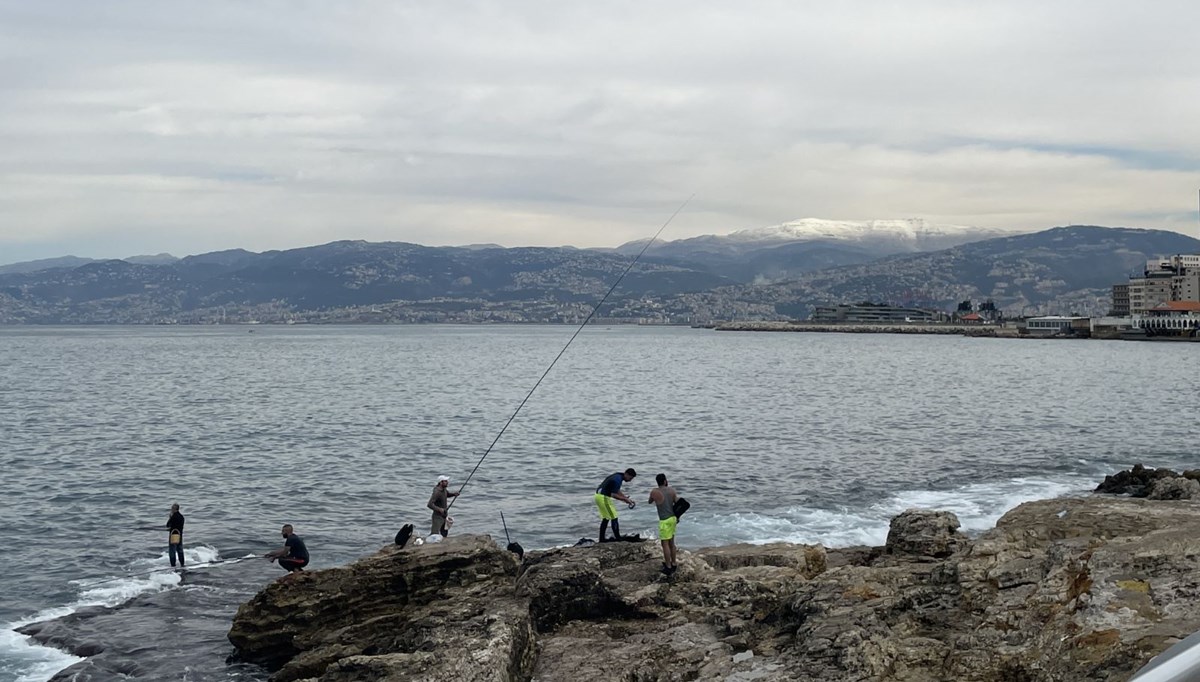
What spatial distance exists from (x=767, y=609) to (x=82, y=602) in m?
13.5

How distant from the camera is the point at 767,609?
11672mm

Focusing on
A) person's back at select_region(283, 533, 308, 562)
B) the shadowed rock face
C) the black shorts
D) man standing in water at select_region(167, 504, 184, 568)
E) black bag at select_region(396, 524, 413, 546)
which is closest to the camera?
the shadowed rock face

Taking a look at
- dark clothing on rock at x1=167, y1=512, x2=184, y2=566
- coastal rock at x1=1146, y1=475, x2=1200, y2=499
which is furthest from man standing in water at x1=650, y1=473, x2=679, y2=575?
coastal rock at x1=1146, y1=475, x2=1200, y2=499

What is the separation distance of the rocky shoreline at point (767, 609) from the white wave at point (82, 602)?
3031mm

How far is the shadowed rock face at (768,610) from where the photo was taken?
28.5ft

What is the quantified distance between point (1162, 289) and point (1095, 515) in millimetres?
203057

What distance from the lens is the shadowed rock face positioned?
8672 mm

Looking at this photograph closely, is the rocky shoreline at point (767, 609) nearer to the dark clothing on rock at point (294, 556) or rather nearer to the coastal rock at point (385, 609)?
the coastal rock at point (385, 609)

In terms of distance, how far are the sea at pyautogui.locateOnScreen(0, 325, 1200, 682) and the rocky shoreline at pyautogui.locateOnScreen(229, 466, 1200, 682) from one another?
8.33 feet

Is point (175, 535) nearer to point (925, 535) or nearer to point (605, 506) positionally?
point (605, 506)

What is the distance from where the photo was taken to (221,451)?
38.7m

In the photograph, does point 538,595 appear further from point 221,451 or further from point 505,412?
point 505,412

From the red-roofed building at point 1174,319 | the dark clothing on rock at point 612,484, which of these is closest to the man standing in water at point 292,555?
the dark clothing on rock at point 612,484

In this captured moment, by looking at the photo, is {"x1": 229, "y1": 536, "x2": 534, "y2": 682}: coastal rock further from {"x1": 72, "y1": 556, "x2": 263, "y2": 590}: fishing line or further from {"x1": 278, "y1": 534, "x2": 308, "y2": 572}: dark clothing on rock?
{"x1": 72, "y1": 556, "x2": 263, "y2": 590}: fishing line
